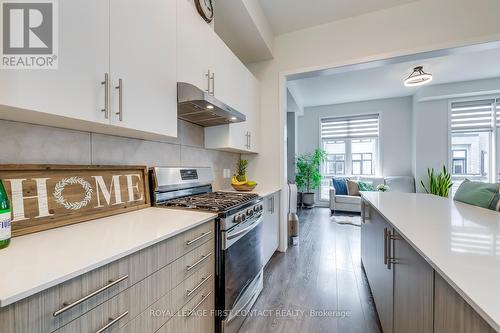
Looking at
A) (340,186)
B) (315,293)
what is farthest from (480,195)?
(340,186)

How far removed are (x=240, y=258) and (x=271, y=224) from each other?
3.60 ft

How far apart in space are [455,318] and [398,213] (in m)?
0.86

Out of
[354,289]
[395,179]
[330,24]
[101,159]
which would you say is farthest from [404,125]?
[101,159]

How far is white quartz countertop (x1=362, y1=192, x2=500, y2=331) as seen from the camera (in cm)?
54

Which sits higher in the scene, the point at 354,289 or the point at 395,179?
the point at 395,179

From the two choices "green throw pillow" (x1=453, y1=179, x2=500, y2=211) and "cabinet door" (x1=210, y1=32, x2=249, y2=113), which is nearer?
"green throw pillow" (x1=453, y1=179, x2=500, y2=211)

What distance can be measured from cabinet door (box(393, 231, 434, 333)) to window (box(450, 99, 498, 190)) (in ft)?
18.2

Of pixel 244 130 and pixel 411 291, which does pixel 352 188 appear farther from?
pixel 411 291

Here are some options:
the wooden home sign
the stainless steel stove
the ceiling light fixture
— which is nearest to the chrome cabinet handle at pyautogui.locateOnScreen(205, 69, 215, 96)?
the stainless steel stove

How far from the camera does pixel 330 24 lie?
8.83 ft

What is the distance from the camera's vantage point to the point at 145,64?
48.6 inches

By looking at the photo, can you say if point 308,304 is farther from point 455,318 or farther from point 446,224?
point 455,318

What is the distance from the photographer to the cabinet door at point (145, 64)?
1.08m

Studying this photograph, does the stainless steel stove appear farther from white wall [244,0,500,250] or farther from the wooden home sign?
white wall [244,0,500,250]
